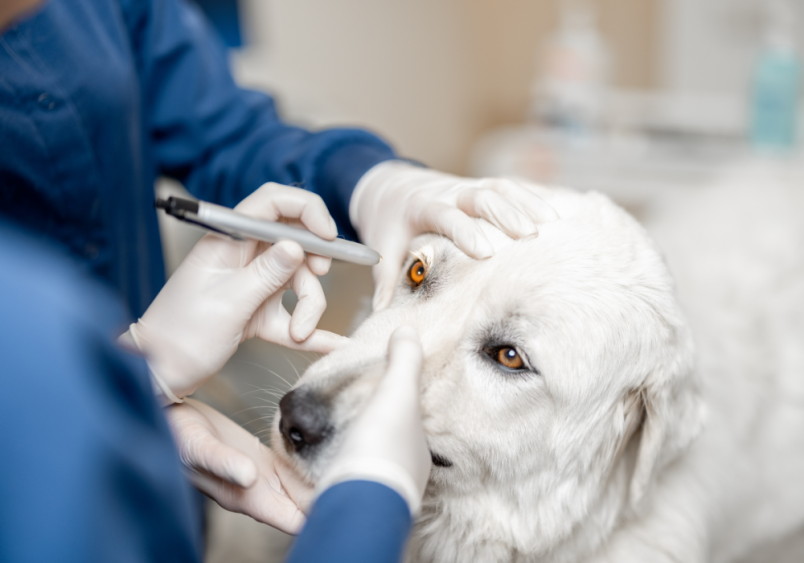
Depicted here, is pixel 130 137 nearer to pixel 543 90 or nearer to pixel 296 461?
pixel 296 461

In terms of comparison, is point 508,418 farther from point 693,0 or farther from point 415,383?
point 693,0

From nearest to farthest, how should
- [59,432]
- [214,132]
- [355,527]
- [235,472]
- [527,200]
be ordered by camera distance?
[59,432], [355,527], [235,472], [527,200], [214,132]

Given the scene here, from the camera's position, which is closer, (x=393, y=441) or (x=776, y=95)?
(x=393, y=441)

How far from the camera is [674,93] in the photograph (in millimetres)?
2486

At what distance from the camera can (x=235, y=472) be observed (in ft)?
1.77

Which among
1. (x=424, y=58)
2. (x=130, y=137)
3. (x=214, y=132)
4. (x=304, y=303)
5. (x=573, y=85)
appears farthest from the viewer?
(x=424, y=58)

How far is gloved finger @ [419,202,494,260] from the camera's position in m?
0.71

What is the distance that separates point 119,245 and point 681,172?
1.70 m

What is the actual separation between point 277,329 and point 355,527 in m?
0.30

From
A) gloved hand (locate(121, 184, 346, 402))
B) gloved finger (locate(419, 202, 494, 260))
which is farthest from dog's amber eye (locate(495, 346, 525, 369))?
gloved hand (locate(121, 184, 346, 402))

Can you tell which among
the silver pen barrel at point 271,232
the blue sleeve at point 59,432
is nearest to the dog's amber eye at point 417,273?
the silver pen barrel at point 271,232

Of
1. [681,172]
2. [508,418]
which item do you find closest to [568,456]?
[508,418]

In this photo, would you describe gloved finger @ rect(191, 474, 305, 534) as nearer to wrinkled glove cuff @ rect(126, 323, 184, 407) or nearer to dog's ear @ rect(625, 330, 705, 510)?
wrinkled glove cuff @ rect(126, 323, 184, 407)

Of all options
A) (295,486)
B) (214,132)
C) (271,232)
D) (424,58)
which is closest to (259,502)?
(295,486)
